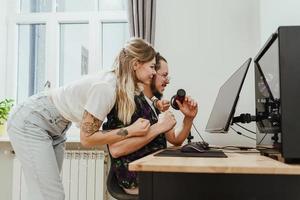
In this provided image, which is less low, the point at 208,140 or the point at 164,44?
the point at 164,44

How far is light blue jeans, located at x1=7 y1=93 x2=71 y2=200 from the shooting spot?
1.74 metres

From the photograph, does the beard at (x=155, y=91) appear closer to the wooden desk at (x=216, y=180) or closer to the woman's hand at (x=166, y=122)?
the woman's hand at (x=166, y=122)

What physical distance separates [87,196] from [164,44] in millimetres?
1203

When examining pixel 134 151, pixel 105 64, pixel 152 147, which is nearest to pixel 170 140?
pixel 152 147

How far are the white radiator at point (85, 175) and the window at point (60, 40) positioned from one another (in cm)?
71

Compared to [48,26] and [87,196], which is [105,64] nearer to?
[48,26]

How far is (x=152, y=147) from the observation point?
5.16 feet

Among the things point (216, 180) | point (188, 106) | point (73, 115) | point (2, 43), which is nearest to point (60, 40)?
point (2, 43)

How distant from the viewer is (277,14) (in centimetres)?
184

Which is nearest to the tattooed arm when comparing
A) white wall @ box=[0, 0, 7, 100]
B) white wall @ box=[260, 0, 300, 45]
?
white wall @ box=[260, 0, 300, 45]

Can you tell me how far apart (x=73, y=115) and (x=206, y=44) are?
46.1 inches

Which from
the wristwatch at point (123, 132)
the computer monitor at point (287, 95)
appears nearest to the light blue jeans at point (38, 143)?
the wristwatch at point (123, 132)

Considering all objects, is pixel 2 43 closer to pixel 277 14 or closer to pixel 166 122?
pixel 166 122

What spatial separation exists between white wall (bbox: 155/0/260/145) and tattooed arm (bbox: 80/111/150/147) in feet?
3.68
